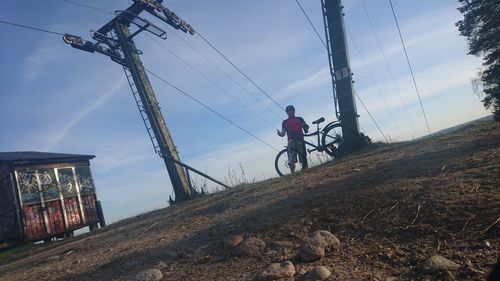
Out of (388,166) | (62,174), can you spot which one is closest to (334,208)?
(388,166)

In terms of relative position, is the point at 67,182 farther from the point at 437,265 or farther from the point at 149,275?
the point at 437,265

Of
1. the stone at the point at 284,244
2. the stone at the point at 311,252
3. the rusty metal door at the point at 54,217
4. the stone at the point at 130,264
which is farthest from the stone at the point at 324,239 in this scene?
the rusty metal door at the point at 54,217

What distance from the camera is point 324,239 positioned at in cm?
388

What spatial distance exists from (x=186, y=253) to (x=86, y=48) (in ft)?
51.2

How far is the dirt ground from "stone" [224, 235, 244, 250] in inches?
4.8

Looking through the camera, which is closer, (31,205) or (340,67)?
(340,67)

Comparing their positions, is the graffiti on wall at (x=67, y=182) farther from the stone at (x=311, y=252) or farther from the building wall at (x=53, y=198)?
the stone at (x=311, y=252)

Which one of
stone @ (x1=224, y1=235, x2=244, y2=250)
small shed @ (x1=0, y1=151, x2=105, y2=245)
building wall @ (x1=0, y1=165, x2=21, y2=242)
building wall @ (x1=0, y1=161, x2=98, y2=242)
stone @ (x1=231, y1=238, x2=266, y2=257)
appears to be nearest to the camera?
stone @ (x1=231, y1=238, x2=266, y2=257)

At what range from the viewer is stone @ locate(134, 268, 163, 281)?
4.03 m

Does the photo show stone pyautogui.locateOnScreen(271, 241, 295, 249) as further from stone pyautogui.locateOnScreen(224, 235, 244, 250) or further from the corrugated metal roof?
the corrugated metal roof

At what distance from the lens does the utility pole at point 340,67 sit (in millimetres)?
11922

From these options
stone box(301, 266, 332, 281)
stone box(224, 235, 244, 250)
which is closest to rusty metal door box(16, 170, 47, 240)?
stone box(224, 235, 244, 250)

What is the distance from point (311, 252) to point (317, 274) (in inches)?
17.4

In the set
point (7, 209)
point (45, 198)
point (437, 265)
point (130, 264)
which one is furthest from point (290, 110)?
point (7, 209)
